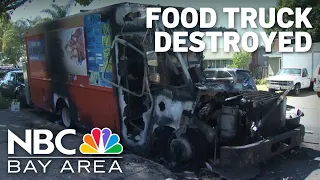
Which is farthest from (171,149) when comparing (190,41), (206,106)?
(190,41)

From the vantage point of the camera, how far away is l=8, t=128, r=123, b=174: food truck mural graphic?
5.65m

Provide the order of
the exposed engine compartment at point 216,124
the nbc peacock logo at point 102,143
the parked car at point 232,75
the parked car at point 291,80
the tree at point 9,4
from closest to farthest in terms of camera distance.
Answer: the exposed engine compartment at point 216,124 → the nbc peacock logo at point 102,143 → the tree at point 9,4 → the parked car at point 232,75 → the parked car at point 291,80

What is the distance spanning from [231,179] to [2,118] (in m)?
8.16

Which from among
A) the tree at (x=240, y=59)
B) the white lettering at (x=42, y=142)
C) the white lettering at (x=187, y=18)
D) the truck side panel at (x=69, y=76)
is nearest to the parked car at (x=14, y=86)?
the truck side panel at (x=69, y=76)

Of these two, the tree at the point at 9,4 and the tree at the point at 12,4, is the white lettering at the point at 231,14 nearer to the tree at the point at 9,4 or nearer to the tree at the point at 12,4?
the tree at the point at 12,4

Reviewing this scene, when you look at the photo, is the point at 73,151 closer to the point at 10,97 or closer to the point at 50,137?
the point at 50,137

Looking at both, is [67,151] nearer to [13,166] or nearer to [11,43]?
[13,166]

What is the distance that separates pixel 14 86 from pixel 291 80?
1487 cm

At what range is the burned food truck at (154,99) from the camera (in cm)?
527

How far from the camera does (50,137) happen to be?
24.4 feet

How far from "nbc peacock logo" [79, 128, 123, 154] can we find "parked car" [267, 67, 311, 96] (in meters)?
14.8

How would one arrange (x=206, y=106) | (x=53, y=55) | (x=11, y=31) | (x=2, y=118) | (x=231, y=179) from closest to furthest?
1. (x=231, y=179)
2. (x=206, y=106)
3. (x=53, y=55)
4. (x=2, y=118)
5. (x=11, y=31)

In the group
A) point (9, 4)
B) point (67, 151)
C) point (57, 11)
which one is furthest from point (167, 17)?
point (57, 11)

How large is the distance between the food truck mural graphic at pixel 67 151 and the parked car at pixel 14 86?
6660mm
